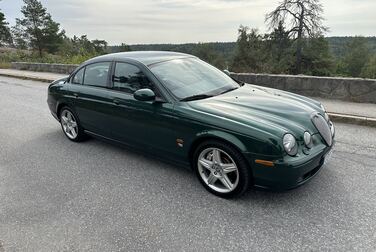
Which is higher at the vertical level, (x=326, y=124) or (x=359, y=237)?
(x=326, y=124)

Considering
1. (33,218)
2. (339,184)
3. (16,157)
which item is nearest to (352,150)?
(339,184)

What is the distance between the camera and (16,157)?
182 inches

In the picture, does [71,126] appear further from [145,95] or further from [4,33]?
[4,33]

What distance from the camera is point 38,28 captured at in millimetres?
38781

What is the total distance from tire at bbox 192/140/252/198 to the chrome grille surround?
96 cm

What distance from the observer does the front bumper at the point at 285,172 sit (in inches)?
Result: 108

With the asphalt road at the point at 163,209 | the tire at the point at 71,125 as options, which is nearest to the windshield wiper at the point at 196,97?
the asphalt road at the point at 163,209

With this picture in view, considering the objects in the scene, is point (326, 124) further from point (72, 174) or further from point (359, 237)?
point (72, 174)

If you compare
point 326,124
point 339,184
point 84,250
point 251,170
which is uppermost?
point 326,124

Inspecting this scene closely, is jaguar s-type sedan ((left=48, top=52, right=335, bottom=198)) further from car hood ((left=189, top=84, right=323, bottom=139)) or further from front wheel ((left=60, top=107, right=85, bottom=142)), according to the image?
front wheel ((left=60, top=107, right=85, bottom=142))

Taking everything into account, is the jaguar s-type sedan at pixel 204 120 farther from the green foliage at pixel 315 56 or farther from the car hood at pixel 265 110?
the green foliage at pixel 315 56

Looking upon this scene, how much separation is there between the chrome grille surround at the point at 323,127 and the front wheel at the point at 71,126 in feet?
12.0

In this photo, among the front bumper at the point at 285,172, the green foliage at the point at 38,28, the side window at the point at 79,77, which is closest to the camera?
the front bumper at the point at 285,172

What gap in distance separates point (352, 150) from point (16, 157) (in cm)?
520
